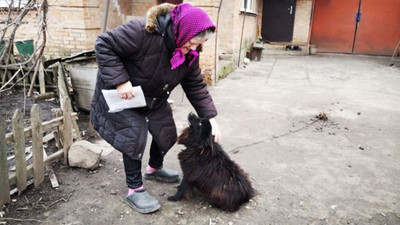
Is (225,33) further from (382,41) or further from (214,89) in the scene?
(382,41)

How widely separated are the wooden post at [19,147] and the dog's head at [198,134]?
1.46 metres

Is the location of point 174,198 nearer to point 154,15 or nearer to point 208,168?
point 208,168

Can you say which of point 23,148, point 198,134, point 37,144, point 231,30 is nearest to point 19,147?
point 23,148

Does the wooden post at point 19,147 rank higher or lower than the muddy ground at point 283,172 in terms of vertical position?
higher

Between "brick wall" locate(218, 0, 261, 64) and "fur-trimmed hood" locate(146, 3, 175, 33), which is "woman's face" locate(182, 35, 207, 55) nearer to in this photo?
"fur-trimmed hood" locate(146, 3, 175, 33)

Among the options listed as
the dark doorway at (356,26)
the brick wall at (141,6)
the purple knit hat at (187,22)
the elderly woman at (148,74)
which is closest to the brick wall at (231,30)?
the brick wall at (141,6)

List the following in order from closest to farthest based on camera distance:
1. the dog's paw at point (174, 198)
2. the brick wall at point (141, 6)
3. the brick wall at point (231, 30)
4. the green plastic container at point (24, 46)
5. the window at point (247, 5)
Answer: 1. the dog's paw at point (174, 198)
2. the green plastic container at point (24, 46)
3. the brick wall at point (231, 30)
4. the brick wall at point (141, 6)
5. the window at point (247, 5)

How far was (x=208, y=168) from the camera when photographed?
2.77m

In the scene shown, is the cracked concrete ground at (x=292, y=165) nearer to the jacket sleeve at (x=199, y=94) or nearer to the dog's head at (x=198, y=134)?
the dog's head at (x=198, y=134)

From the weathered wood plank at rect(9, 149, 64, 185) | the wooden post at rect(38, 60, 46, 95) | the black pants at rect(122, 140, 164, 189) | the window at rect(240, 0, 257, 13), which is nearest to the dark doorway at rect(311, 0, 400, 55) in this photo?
the window at rect(240, 0, 257, 13)

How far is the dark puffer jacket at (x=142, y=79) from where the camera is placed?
2.38 m

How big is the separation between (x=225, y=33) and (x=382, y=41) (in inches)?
358

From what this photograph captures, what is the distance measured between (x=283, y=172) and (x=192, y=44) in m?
2.01

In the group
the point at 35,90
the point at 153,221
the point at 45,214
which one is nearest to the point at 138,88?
the point at 153,221
